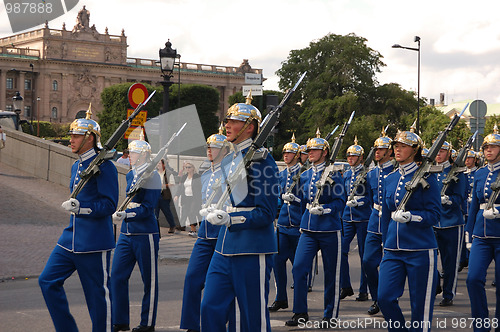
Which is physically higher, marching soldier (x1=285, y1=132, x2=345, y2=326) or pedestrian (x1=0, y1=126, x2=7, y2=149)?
pedestrian (x1=0, y1=126, x2=7, y2=149)

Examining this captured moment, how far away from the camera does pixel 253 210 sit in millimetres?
6383

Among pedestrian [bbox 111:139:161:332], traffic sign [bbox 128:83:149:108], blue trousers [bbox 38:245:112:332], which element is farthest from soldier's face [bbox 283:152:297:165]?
blue trousers [bbox 38:245:112:332]

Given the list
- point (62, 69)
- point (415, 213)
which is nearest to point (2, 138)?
point (415, 213)

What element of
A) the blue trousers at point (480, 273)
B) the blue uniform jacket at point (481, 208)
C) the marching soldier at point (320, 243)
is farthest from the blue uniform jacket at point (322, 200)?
the blue trousers at point (480, 273)

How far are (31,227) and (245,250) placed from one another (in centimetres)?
1224

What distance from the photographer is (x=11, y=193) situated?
21.0 metres

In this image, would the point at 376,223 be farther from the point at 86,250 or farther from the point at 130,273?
the point at 86,250

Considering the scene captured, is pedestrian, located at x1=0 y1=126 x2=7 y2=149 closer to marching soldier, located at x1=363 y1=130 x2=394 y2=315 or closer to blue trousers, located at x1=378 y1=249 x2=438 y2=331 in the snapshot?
marching soldier, located at x1=363 y1=130 x2=394 y2=315

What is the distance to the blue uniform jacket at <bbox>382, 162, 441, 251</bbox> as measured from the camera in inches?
299

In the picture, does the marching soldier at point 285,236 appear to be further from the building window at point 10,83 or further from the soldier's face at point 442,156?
the building window at point 10,83

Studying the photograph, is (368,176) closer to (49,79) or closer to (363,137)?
(363,137)

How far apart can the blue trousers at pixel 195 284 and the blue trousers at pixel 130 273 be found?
64 centimetres

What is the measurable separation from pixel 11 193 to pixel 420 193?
1552 centimetres

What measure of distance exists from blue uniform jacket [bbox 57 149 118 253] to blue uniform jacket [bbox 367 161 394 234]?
4.08m
